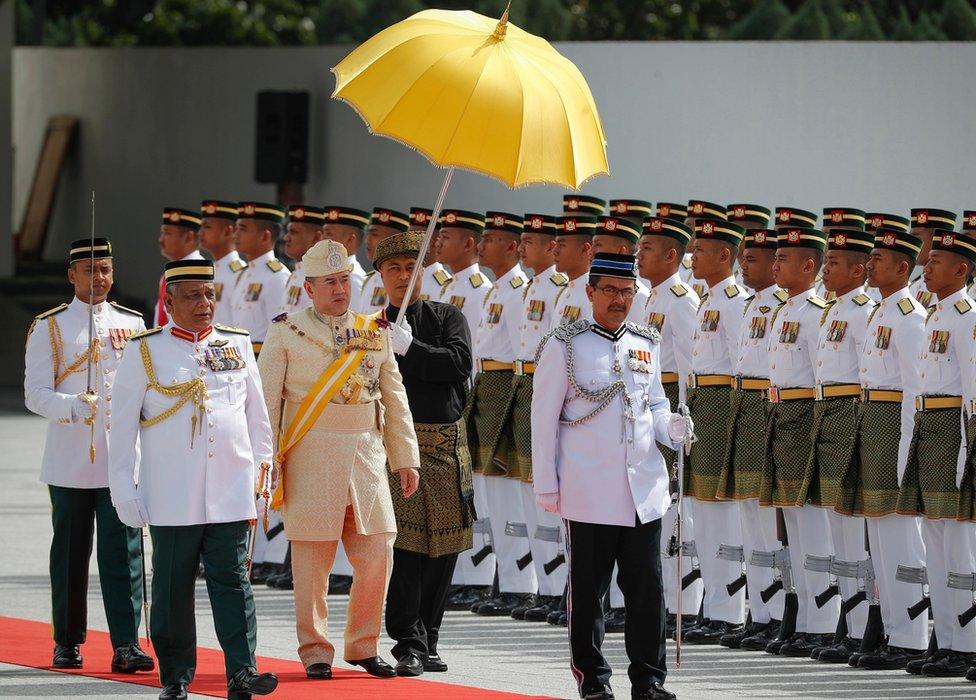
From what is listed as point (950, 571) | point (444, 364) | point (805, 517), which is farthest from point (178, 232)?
point (950, 571)

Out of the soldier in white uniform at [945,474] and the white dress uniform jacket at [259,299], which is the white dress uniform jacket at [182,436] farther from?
the white dress uniform jacket at [259,299]

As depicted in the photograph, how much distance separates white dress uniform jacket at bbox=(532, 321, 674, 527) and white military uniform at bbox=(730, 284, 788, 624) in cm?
215

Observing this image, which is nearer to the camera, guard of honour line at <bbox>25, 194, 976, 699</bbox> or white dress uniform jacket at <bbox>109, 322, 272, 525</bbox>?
white dress uniform jacket at <bbox>109, 322, 272, 525</bbox>

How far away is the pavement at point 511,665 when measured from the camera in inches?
338

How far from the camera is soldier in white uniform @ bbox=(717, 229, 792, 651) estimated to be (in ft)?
33.1

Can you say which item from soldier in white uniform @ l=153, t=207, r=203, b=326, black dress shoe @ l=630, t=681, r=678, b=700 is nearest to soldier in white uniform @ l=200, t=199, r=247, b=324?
soldier in white uniform @ l=153, t=207, r=203, b=326

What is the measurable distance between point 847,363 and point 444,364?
6.76ft

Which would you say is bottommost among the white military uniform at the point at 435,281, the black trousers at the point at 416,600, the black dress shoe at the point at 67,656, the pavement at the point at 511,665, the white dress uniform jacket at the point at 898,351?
the pavement at the point at 511,665

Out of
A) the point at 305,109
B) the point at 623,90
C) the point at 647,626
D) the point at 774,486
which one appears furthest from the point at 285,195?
the point at 647,626

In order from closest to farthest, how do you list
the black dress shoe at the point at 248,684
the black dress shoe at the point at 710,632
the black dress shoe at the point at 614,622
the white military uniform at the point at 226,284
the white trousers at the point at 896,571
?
1. the black dress shoe at the point at 248,684
2. the white trousers at the point at 896,571
3. the black dress shoe at the point at 710,632
4. the black dress shoe at the point at 614,622
5. the white military uniform at the point at 226,284

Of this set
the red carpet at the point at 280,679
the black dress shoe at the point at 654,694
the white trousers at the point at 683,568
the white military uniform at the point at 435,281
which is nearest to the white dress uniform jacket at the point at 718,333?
the white trousers at the point at 683,568

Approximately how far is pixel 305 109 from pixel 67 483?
14.2 metres

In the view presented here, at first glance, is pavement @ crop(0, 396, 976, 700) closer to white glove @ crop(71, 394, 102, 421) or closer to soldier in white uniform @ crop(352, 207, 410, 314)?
white glove @ crop(71, 394, 102, 421)

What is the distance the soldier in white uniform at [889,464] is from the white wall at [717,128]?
776cm
